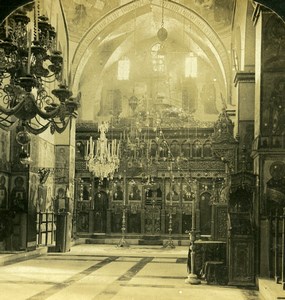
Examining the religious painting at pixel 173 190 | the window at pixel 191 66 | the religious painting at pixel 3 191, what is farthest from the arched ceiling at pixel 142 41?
the religious painting at pixel 3 191

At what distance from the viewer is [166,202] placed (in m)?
19.9

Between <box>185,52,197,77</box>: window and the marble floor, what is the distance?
903 cm

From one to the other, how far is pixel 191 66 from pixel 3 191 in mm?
10474

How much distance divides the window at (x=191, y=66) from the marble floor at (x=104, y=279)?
9035 mm

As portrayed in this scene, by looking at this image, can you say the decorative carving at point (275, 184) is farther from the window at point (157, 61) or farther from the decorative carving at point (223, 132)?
the window at point (157, 61)

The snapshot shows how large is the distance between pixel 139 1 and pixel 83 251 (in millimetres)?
8452

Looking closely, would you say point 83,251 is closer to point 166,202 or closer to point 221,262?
point 166,202

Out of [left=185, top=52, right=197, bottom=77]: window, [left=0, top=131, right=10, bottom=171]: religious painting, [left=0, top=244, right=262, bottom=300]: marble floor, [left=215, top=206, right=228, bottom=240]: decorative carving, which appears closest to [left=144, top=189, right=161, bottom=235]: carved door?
[left=0, top=244, right=262, bottom=300]: marble floor

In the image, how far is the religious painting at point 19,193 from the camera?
1407cm

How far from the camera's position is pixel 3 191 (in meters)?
14.0

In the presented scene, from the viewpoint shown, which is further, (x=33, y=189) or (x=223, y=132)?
(x=33, y=189)

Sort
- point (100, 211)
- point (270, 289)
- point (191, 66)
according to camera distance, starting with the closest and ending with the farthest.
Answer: point (270, 289) → point (100, 211) → point (191, 66)

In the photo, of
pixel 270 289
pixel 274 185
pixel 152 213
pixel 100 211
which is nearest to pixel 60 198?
pixel 100 211

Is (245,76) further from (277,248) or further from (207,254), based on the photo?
(277,248)
